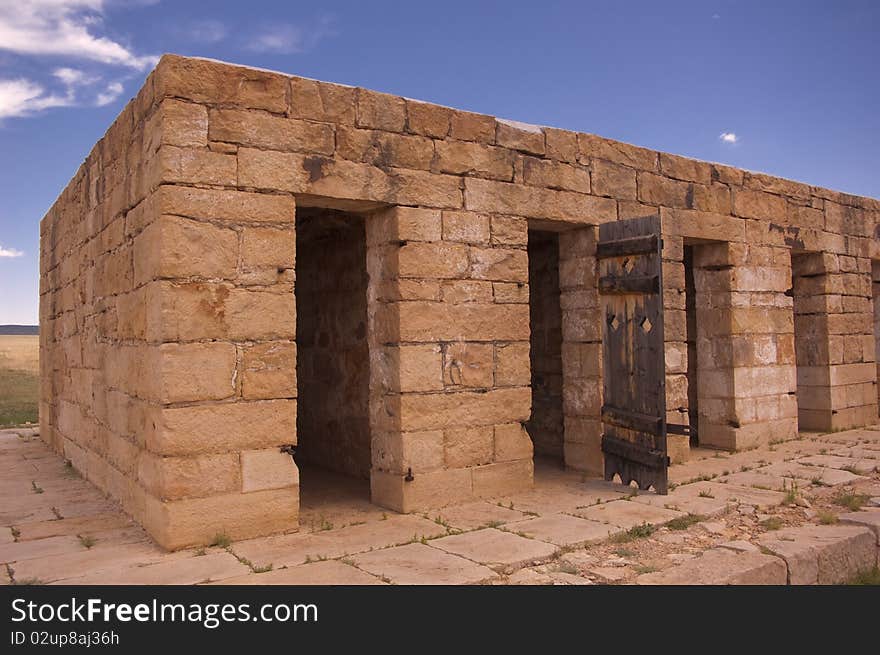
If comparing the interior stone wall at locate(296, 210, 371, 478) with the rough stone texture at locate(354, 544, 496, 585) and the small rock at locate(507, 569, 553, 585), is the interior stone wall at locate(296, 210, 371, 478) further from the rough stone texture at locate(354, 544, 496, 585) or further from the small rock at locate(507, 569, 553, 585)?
the small rock at locate(507, 569, 553, 585)

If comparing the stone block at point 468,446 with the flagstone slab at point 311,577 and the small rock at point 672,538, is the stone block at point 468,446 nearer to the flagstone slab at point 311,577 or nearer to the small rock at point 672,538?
the small rock at point 672,538

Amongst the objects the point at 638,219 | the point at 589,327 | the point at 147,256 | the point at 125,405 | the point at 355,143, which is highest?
the point at 355,143

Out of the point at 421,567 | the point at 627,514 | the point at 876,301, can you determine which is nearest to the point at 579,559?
the point at 421,567

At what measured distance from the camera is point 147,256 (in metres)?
4.83

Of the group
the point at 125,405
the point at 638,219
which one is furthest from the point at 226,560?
the point at 638,219

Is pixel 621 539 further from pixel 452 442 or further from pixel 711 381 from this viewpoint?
pixel 711 381

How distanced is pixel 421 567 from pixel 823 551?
257 cm

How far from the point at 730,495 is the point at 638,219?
2470 millimetres

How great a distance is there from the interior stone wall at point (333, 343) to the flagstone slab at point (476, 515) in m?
1.77

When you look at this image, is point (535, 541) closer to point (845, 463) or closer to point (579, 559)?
point (579, 559)

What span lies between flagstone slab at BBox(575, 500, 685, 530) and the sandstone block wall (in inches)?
33.0

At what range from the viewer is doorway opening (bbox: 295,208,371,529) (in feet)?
23.6

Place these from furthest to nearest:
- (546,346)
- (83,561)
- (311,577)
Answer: (546,346) < (83,561) < (311,577)

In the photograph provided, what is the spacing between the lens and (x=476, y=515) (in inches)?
210
